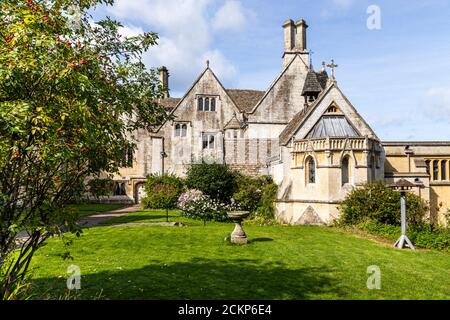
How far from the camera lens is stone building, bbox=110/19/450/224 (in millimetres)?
23094

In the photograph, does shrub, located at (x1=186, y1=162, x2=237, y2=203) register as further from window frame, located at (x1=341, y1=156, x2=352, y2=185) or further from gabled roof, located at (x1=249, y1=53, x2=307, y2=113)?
window frame, located at (x1=341, y1=156, x2=352, y2=185)

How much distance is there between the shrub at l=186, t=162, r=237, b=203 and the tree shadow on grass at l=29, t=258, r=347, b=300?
1969 centimetres

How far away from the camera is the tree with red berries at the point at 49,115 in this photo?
18.9ft

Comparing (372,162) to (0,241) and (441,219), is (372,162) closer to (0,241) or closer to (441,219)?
(441,219)

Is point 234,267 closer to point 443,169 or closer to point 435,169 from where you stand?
point 435,169

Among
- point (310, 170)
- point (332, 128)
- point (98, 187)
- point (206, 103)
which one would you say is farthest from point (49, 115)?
point (206, 103)

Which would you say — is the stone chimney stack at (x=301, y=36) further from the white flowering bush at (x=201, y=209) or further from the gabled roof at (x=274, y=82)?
the white flowering bush at (x=201, y=209)

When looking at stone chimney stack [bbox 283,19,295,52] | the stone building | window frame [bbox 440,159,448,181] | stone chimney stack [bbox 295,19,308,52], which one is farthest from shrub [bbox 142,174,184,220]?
window frame [bbox 440,159,448,181]

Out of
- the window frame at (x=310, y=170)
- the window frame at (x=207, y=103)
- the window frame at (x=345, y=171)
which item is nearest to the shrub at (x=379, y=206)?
the window frame at (x=345, y=171)

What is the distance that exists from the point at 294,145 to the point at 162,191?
13.7 meters

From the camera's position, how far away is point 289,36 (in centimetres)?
3856

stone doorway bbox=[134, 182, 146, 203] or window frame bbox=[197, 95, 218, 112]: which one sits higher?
window frame bbox=[197, 95, 218, 112]
